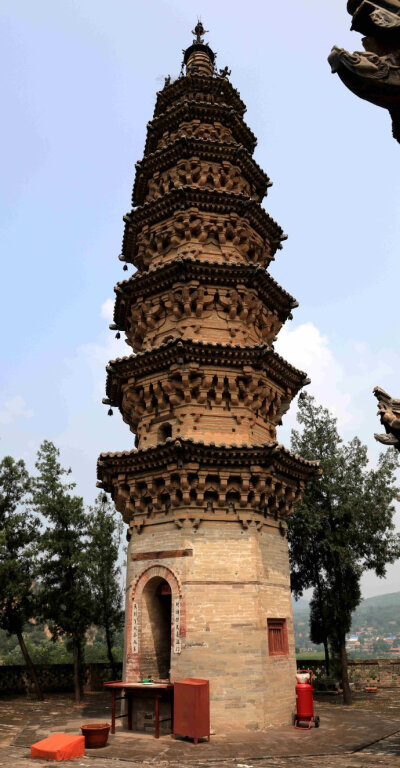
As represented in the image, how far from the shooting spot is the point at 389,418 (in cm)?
706

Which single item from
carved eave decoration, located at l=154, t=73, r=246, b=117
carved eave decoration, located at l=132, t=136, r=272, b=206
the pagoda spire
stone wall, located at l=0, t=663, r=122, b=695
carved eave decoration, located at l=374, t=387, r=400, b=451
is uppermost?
the pagoda spire

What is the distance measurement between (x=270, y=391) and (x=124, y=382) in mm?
5033

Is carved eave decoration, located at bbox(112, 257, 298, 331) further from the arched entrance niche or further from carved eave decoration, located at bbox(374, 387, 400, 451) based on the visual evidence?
carved eave decoration, located at bbox(374, 387, 400, 451)

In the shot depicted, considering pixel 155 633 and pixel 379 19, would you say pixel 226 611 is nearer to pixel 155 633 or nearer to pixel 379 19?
pixel 155 633

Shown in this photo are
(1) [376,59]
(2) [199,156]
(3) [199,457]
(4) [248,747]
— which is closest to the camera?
(1) [376,59]

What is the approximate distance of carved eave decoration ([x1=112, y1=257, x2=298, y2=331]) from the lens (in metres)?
18.8

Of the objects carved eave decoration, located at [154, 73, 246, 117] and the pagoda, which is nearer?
the pagoda

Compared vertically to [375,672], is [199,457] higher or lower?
higher

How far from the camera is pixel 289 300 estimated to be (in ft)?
69.2

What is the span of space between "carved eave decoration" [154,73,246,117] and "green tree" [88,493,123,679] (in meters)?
21.0

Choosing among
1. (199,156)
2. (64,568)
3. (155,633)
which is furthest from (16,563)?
(199,156)

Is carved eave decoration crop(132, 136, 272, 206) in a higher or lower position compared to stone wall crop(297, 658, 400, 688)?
higher

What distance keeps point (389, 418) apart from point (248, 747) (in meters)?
10.1

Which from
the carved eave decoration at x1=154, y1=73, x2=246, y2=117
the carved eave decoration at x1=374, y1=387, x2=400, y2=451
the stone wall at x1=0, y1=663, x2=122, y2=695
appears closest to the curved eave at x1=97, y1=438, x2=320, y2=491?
the carved eave decoration at x1=374, y1=387, x2=400, y2=451
